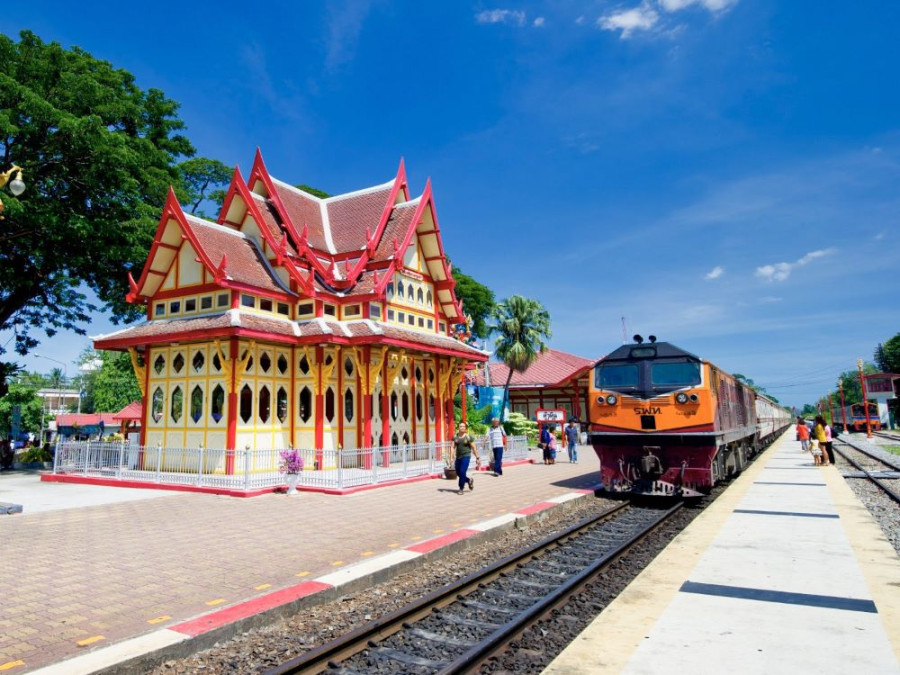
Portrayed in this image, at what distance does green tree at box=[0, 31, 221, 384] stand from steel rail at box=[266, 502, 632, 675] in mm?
17318

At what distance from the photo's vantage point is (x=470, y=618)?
17.5 ft

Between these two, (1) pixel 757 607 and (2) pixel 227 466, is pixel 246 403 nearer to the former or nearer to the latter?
(2) pixel 227 466

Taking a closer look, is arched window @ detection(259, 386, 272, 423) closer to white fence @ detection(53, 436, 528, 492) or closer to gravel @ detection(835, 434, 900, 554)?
white fence @ detection(53, 436, 528, 492)

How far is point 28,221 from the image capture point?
18.1 meters

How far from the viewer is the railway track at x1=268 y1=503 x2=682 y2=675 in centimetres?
428

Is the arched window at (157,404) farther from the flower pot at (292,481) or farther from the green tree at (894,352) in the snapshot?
the green tree at (894,352)

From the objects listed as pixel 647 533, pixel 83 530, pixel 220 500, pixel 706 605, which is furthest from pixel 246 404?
pixel 706 605

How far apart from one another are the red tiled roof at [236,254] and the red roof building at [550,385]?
26.0m

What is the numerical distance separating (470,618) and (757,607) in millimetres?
2810

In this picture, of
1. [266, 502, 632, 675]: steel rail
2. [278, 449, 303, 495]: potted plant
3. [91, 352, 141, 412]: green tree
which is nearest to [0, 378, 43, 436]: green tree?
[91, 352, 141, 412]: green tree

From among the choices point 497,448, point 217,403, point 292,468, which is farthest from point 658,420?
point 217,403

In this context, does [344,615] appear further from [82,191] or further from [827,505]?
[82,191]

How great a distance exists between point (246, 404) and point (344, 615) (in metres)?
12.0

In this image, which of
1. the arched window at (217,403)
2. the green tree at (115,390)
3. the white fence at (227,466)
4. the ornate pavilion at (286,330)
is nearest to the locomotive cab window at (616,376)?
the white fence at (227,466)
